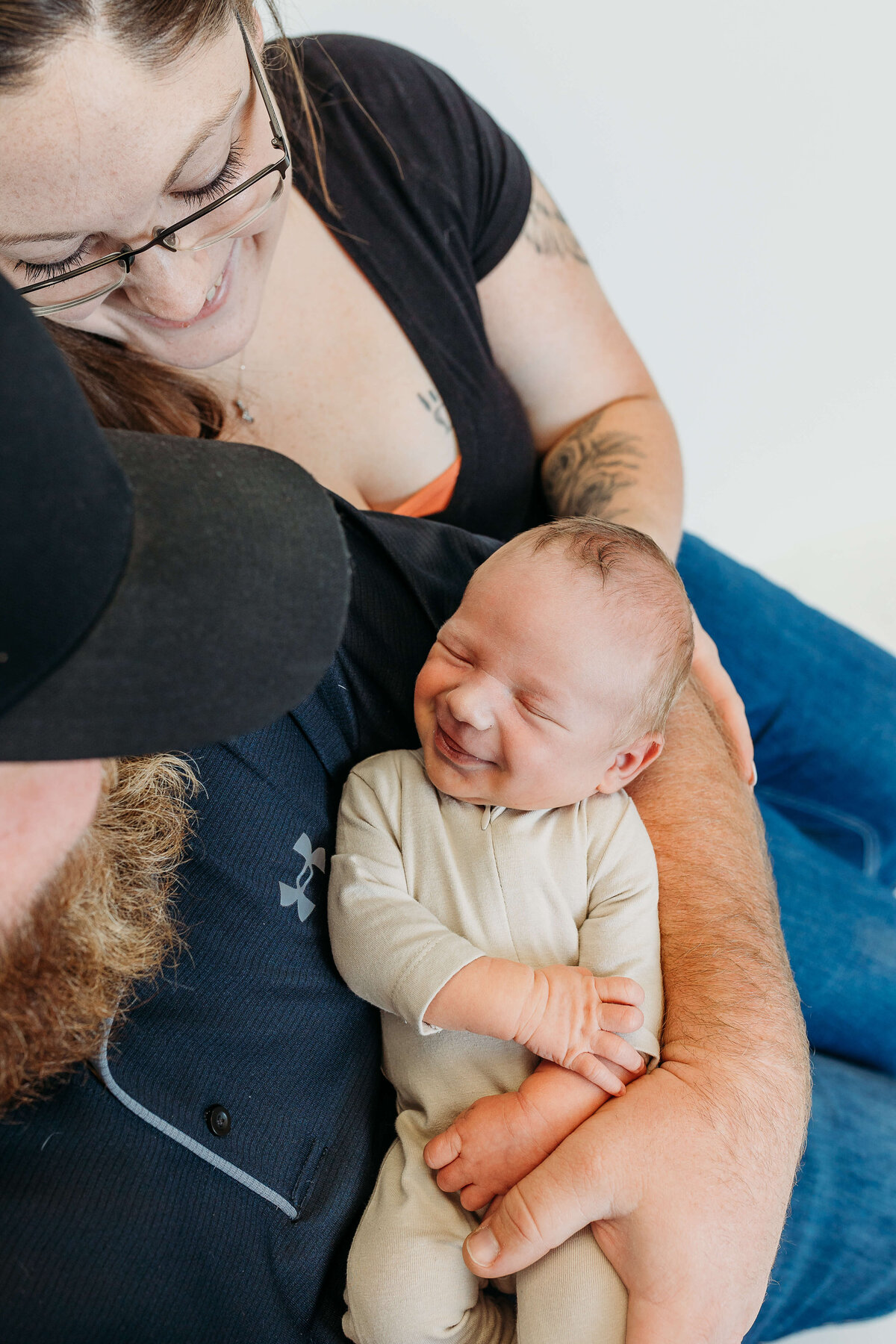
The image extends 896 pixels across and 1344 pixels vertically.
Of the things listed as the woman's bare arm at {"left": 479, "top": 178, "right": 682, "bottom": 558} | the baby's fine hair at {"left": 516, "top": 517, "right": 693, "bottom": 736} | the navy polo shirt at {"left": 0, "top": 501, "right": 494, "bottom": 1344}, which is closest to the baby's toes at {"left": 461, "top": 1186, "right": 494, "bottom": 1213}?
the navy polo shirt at {"left": 0, "top": 501, "right": 494, "bottom": 1344}

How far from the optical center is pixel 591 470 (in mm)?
1708

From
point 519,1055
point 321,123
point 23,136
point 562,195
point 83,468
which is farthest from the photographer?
point 562,195

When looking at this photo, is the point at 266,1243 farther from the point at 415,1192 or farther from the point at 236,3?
the point at 236,3

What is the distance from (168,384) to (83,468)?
797 mm

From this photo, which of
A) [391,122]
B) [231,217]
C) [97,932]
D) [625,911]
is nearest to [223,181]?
[231,217]

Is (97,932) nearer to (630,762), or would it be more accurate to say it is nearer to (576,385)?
(630,762)

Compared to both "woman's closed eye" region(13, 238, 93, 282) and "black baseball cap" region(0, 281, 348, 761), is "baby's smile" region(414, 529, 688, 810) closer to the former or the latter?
"black baseball cap" region(0, 281, 348, 761)

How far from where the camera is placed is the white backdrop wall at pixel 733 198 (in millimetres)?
2078

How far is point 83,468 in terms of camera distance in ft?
2.04

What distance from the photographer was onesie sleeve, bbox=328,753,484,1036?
1.00 m

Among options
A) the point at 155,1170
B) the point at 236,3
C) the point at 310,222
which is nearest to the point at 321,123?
the point at 310,222

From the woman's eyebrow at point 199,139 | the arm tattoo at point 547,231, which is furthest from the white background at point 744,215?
the woman's eyebrow at point 199,139

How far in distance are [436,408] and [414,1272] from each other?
119 centimetres

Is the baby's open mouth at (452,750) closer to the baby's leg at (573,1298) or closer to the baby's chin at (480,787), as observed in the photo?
the baby's chin at (480,787)
